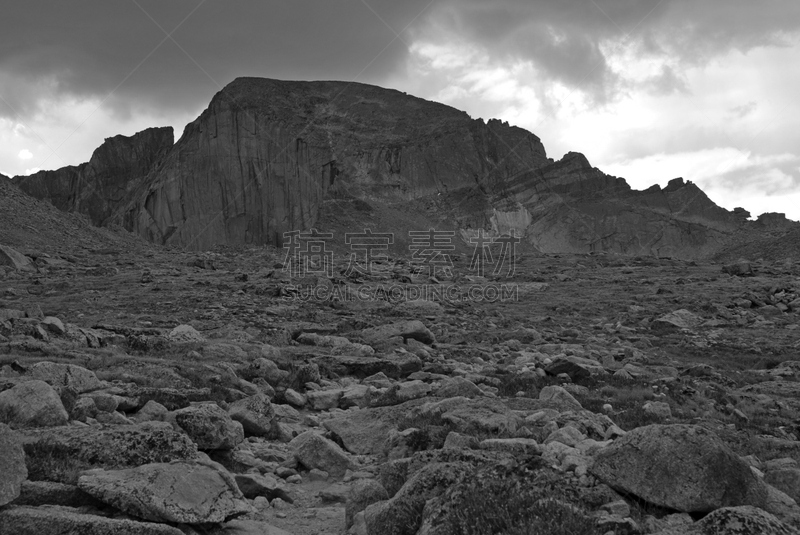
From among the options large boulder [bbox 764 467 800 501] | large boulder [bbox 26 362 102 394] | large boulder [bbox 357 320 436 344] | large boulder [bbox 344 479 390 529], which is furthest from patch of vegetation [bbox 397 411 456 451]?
large boulder [bbox 357 320 436 344]

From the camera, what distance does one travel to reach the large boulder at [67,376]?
9.02 m

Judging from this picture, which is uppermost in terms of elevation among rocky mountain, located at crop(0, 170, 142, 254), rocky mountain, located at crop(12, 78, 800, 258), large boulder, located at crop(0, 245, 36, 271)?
rocky mountain, located at crop(12, 78, 800, 258)

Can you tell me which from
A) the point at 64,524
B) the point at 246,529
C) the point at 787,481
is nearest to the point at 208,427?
the point at 246,529

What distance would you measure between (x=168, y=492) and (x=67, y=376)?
16.8ft

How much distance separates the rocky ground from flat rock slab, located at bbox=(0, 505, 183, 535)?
0.05ft

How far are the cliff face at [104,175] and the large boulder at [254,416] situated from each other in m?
162

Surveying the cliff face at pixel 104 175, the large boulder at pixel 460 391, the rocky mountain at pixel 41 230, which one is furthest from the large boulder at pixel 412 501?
the cliff face at pixel 104 175

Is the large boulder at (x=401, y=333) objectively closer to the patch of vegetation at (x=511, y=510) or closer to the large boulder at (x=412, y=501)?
the large boulder at (x=412, y=501)

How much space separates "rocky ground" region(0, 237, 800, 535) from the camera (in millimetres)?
5059

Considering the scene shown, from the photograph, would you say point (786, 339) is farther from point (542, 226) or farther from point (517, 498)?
point (542, 226)

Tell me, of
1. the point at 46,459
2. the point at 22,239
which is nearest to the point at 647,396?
the point at 46,459

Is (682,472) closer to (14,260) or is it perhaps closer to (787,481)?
(787,481)

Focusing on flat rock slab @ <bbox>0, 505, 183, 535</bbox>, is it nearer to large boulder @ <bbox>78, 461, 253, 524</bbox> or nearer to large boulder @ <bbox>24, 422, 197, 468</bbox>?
large boulder @ <bbox>78, 461, 253, 524</bbox>

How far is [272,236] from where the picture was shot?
124375mm
